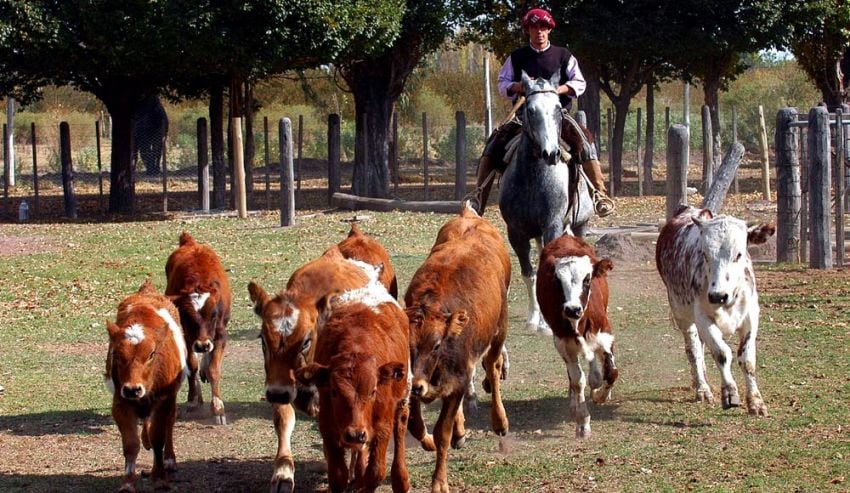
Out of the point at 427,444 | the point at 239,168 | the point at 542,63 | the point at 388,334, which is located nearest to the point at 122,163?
the point at 239,168

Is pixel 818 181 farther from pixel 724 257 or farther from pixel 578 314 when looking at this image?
pixel 578 314

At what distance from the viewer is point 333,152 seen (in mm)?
30016

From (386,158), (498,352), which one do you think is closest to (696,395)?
(498,352)

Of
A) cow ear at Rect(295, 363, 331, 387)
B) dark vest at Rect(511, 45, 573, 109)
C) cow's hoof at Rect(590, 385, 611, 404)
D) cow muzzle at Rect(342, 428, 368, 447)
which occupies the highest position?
dark vest at Rect(511, 45, 573, 109)

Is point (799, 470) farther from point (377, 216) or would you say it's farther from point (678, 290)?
point (377, 216)

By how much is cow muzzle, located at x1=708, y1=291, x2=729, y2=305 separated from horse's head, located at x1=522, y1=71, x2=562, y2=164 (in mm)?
3069

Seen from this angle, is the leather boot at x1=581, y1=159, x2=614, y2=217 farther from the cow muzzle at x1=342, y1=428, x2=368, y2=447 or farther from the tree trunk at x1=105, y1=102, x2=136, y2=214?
the tree trunk at x1=105, y1=102, x2=136, y2=214

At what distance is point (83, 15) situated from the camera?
25.6 meters

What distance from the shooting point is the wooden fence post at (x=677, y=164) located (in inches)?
649

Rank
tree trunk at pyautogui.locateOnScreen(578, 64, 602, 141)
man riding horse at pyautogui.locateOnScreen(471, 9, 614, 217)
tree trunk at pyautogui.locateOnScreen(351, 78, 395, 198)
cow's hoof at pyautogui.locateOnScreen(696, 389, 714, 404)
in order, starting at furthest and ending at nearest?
tree trunk at pyautogui.locateOnScreen(578, 64, 602, 141)
tree trunk at pyautogui.locateOnScreen(351, 78, 395, 198)
man riding horse at pyautogui.locateOnScreen(471, 9, 614, 217)
cow's hoof at pyautogui.locateOnScreen(696, 389, 714, 404)

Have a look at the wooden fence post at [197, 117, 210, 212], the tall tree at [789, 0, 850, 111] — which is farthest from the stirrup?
the tall tree at [789, 0, 850, 111]

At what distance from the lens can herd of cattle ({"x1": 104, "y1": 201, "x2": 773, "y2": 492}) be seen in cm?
664

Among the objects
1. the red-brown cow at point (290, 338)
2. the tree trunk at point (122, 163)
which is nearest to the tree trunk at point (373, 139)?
the tree trunk at point (122, 163)

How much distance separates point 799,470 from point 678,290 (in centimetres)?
246
